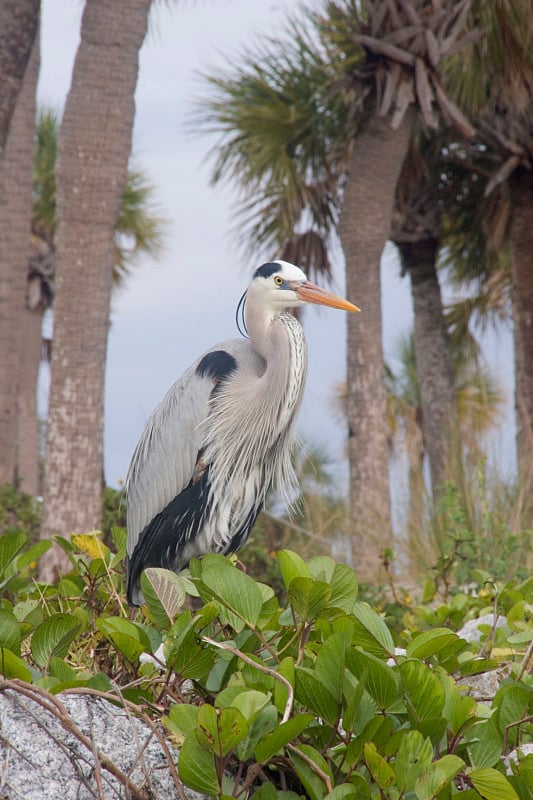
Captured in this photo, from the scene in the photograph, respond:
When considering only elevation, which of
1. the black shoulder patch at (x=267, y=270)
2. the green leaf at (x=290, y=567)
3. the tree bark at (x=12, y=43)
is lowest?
the green leaf at (x=290, y=567)

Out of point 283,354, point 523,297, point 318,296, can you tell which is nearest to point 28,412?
point 523,297

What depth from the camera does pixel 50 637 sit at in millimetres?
1805

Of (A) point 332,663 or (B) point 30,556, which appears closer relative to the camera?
(A) point 332,663

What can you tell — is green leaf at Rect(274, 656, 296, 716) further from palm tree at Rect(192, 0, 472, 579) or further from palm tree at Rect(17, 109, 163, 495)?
palm tree at Rect(17, 109, 163, 495)

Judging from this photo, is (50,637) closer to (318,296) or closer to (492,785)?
(492,785)

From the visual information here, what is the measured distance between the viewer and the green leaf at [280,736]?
149 cm

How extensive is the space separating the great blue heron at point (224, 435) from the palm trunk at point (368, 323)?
5039mm

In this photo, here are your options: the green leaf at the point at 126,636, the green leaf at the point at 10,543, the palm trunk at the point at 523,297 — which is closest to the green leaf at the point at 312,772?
the green leaf at the point at 126,636

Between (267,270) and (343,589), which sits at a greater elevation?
(267,270)

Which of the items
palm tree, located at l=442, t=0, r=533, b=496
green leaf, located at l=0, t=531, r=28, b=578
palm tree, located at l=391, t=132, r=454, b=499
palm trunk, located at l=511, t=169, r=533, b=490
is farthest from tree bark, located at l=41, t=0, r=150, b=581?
palm tree, located at l=391, t=132, r=454, b=499

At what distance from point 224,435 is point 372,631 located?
2.03m

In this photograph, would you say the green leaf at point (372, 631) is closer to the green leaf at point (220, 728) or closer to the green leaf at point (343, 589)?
the green leaf at point (343, 589)

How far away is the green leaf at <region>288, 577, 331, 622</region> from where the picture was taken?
1645 millimetres

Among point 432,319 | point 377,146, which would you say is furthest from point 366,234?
point 432,319
